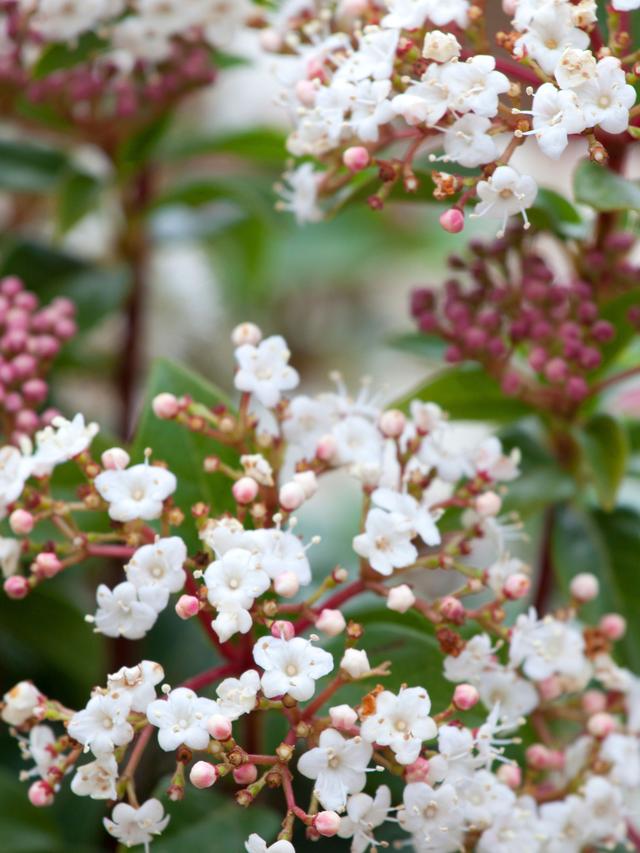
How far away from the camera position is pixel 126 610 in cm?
87

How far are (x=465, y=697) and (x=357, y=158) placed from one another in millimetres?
422

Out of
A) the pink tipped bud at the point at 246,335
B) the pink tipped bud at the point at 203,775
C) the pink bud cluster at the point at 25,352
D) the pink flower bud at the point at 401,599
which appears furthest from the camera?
the pink bud cluster at the point at 25,352

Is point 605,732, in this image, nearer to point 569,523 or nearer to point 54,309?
point 569,523

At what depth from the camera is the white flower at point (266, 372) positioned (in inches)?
37.5

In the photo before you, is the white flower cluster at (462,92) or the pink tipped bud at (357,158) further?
the pink tipped bud at (357,158)

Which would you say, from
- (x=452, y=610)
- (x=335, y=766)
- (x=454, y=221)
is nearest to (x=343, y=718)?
(x=335, y=766)

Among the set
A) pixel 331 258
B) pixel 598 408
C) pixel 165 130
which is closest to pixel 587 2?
pixel 598 408

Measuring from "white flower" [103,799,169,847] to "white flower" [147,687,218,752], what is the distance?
0.23 feet

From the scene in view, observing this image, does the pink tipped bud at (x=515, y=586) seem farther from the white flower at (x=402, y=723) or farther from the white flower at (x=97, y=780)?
the white flower at (x=97, y=780)

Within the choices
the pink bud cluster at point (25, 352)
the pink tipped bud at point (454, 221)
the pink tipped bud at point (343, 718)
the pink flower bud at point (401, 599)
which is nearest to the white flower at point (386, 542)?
the pink flower bud at point (401, 599)

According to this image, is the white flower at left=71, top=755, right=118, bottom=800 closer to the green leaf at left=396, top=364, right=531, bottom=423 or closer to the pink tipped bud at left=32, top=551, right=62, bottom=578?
the pink tipped bud at left=32, top=551, right=62, bottom=578

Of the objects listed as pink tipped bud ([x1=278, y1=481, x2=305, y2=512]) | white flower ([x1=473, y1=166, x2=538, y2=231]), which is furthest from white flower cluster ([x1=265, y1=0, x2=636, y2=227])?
pink tipped bud ([x1=278, y1=481, x2=305, y2=512])

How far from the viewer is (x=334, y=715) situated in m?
0.81

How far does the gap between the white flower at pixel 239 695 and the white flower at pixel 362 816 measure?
4.1 inches
